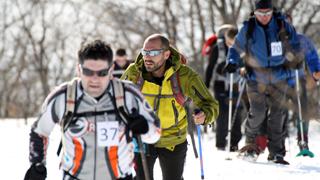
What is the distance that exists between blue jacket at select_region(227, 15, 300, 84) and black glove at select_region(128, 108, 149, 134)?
507 centimetres

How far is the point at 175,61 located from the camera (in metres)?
6.42

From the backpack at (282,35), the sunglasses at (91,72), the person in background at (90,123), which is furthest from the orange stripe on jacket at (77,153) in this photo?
the backpack at (282,35)

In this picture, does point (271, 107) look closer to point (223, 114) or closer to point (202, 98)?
point (223, 114)

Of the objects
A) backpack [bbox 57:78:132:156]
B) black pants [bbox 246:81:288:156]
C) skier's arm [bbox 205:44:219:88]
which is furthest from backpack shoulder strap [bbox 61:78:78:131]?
skier's arm [bbox 205:44:219:88]

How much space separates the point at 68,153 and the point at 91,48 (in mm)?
696

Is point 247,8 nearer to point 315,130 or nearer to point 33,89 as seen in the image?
point 315,130

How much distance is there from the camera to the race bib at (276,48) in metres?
9.71

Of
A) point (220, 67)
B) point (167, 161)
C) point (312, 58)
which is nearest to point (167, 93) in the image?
point (167, 161)

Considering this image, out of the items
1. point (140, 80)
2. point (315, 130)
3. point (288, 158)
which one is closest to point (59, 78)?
point (315, 130)

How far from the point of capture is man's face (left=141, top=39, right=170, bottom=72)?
6371 millimetres

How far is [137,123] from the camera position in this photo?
16.0ft

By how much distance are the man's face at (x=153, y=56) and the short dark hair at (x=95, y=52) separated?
1.52 m

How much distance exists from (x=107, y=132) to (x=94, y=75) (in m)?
0.37

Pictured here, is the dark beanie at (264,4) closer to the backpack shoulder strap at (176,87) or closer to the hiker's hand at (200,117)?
the backpack shoulder strap at (176,87)
